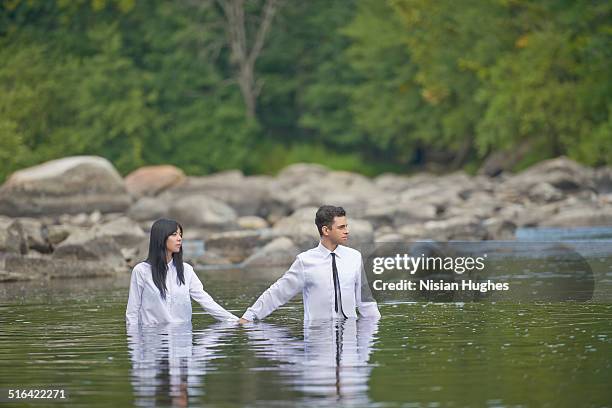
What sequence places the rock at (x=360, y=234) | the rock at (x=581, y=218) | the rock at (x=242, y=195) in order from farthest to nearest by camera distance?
the rock at (x=242, y=195) < the rock at (x=581, y=218) < the rock at (x=360, y=234)

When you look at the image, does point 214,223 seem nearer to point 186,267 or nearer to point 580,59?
point 580,59

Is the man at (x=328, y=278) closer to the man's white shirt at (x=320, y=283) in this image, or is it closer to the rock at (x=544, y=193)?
the man's white shirt at (x=320, y=283)

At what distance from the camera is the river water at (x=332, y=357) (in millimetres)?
10898

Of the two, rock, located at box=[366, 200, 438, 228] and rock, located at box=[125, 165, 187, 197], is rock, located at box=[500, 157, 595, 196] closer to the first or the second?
rock, located at box=[366, 200, 438, 228]

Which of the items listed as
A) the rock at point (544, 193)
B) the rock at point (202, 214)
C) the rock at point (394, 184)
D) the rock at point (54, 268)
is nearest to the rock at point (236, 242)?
the rock at point (54, 268)

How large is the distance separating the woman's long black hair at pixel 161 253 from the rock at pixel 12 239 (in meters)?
13.1

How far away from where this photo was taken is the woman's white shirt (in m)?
14.4

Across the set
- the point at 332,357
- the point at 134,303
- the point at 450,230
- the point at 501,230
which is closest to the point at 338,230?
the point at 332,357

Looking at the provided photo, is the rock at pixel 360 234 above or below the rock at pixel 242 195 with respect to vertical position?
below

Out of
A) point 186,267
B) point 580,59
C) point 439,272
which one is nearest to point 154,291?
point 186,267

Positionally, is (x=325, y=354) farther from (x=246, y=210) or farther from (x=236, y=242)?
(x=246, y=210)

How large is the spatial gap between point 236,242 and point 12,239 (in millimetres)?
4465

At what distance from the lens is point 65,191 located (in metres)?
40.7

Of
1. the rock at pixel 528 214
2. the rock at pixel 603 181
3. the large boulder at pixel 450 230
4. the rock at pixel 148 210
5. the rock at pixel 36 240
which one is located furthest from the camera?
the rock at pixel 603 181
